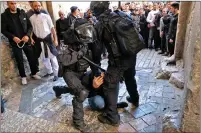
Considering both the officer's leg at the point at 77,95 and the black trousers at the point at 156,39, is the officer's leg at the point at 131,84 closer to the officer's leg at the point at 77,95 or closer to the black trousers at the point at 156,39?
the officer's leg at the point at 77,95

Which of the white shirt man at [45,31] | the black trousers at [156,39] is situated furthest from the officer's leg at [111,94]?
the black trousers at [156,39]

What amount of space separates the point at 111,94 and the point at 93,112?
0.61m

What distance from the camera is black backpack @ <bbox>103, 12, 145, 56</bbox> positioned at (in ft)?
9.28

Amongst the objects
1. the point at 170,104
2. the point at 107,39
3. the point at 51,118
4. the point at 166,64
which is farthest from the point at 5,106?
the point at 166,64

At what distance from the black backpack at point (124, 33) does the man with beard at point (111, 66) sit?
48 mm

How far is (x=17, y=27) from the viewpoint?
4688mm

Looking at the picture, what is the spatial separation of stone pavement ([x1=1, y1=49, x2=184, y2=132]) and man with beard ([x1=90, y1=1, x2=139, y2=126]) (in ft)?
0.65

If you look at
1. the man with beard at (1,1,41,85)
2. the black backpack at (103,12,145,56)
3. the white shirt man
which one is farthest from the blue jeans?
the man with beard at (1,1,41,85)

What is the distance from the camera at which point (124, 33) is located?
9.27 ft

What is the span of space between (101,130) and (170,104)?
4.43ft

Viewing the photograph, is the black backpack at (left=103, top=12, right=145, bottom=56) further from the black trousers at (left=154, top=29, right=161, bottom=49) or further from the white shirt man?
the black trousers at (left=154, top=29, right=161, bottom=49)

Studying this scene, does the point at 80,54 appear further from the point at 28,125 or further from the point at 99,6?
the point at 28,125

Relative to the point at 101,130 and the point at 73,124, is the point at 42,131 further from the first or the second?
the point at 101,130

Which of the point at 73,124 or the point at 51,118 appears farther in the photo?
the point at 51,118
